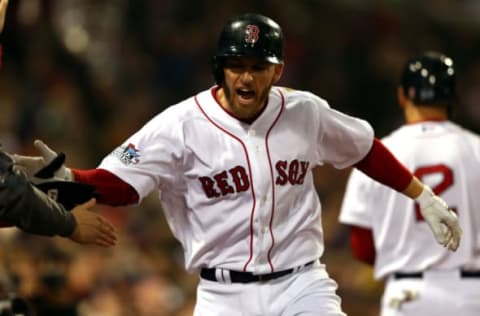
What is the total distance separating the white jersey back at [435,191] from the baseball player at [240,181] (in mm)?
1192

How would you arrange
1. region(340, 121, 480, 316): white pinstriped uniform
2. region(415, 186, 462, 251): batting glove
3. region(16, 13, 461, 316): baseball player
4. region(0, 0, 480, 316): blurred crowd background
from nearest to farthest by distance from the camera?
1. region(16, 13, 461, 316): baseball player
2. region(415, 186, 462, 251): batting glove
3. region(340, 121, 480, 316): white pinstriped uniform
4. region(0, 0, 480, 316): blurred crowd background

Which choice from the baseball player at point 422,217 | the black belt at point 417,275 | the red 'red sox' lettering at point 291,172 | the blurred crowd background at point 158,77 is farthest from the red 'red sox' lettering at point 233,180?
the blurred crowd background at point 158,77

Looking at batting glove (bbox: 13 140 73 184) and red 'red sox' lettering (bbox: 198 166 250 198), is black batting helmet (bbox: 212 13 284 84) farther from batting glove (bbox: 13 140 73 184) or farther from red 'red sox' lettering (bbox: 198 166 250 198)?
batting glove (bbox: 13 140 73 184)

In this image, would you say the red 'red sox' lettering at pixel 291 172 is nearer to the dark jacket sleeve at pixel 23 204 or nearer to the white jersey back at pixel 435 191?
the dark jacket sleeve at pixel 23 204

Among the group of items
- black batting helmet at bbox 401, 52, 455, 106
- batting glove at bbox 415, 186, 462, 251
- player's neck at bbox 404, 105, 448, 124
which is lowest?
batting glove at bbox 415, 186, 462, 251

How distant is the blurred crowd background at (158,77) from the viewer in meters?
8.66

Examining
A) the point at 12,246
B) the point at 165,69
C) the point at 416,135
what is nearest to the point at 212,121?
the point at 416,135

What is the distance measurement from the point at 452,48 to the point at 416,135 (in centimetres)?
662

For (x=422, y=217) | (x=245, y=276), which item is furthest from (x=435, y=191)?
(x=245, y=276)

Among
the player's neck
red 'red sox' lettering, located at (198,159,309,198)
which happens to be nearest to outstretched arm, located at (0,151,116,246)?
red 'red sox' lettering, located at (198,159,309,198)

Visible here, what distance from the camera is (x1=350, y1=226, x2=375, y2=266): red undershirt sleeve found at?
618 centimetres

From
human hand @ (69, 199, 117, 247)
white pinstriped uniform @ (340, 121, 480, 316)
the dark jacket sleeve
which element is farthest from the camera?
white pinstriped uniform @ (340, 121, 480, 316)

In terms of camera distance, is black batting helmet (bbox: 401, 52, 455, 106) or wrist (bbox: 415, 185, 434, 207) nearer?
wrist (bbox: 415, 185, 434, 207)

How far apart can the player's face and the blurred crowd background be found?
2.11 metres
